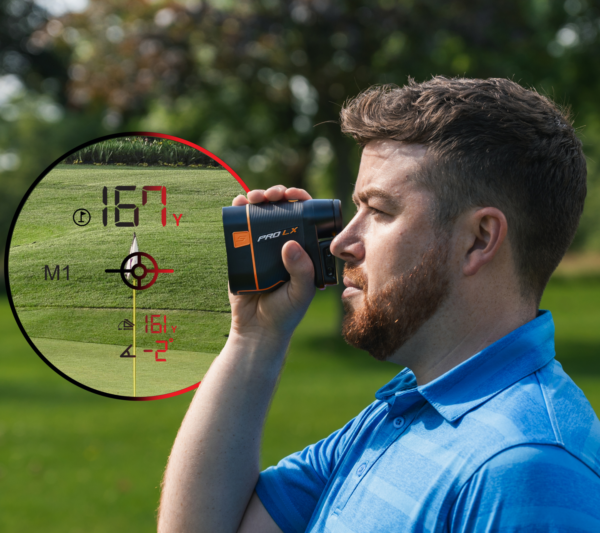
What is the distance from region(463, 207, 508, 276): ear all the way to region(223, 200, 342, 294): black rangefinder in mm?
338

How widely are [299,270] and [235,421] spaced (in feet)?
1.53

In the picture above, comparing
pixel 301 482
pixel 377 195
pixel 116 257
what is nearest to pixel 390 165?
pixel 377 195

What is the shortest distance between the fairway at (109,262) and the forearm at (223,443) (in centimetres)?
17

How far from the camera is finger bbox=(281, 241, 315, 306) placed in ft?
5.57

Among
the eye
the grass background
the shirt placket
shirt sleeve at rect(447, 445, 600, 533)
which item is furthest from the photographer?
the grass background

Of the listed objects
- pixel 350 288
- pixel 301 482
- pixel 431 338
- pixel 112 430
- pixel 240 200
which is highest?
pixel 240 200

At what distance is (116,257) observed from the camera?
182 centimetres

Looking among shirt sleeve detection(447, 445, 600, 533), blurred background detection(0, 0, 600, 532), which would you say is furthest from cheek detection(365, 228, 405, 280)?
blurred background detection(0, 0, 600, 532)

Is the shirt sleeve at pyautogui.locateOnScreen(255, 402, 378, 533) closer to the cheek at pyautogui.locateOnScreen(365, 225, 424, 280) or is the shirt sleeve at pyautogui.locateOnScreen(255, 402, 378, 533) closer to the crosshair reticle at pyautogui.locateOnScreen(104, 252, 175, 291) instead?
the cheek at pyautogui.locateOnScreen(365, 225, 424, 280)

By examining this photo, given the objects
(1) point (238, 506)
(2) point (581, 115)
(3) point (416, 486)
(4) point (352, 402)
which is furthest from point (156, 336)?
(2) point (581, 115)

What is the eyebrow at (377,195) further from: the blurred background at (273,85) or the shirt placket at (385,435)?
the blurred background at (273,85)

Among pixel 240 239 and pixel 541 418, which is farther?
pixel 240 239

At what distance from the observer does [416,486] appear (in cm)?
137

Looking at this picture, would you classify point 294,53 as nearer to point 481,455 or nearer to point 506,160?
point 506,160
